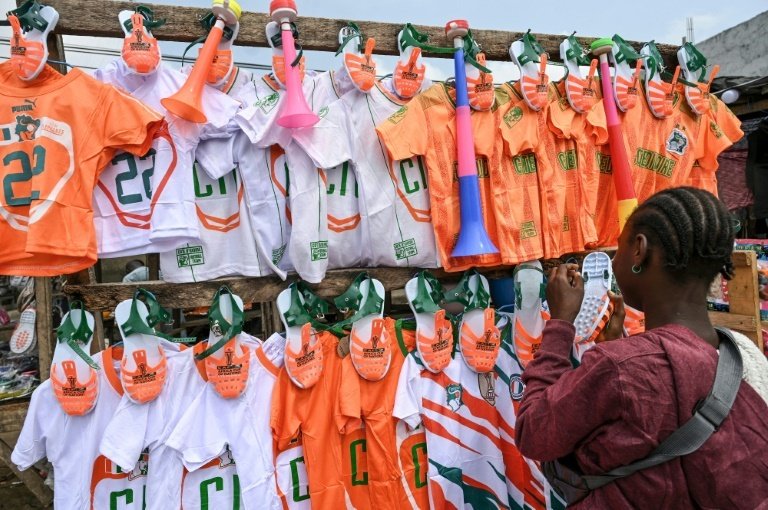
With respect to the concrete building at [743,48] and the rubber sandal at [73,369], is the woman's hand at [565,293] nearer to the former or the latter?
the rubber sandal at [73,369]

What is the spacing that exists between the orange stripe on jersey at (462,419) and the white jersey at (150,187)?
4.18 feet

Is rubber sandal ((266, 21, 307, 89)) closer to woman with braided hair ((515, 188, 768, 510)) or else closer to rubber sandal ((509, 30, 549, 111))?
rubber sandal ((509, 30, 549, 111))

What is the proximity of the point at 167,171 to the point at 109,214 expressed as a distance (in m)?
0.29

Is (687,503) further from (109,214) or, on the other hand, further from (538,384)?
(109,214)

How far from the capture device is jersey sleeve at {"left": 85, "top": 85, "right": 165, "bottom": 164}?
1.80 metres

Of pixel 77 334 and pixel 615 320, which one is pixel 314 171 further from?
pixel 615 320

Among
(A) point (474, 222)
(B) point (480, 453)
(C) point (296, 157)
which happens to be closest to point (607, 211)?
(A) point (474, 222)

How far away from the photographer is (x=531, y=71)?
232 centimetres

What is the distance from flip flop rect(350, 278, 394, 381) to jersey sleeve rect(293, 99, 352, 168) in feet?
1.81

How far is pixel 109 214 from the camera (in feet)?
6.17

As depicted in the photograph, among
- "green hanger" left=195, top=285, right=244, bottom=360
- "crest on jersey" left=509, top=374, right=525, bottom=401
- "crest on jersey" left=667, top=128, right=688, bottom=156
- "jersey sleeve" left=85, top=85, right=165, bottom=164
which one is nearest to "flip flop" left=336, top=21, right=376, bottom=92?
"jersey sleeve" left=85, top=85, right=165, bottom=164

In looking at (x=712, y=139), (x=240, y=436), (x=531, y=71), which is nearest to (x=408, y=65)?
(x=531, y=71)

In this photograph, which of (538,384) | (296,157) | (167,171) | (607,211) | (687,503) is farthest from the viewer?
(607,211)

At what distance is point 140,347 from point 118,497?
0.64 m
